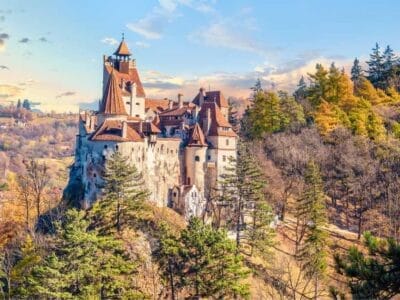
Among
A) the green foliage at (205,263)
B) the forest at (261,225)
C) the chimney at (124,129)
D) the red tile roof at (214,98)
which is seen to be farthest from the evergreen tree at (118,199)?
the red tile roof at (214,98)

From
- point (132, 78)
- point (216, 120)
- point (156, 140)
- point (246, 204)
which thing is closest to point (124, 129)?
point (156, 140)

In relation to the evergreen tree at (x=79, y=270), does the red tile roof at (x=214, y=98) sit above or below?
Result: above

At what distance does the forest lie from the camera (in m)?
34.8

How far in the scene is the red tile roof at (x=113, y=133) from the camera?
5044cm

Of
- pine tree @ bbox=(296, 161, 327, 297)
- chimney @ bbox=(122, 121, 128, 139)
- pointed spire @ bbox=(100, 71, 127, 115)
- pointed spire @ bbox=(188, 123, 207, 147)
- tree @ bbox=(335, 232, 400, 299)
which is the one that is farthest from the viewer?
pointed spire @ bbox=(188, 123, 207, 147)

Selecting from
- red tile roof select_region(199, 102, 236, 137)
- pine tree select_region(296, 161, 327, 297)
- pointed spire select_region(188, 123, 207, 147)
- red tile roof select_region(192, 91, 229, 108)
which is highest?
red tile roof select_region(192, 91, 229, 108)

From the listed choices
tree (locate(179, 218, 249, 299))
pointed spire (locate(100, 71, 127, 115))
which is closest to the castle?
pointed spire (locate(100, 71, 127, 115))

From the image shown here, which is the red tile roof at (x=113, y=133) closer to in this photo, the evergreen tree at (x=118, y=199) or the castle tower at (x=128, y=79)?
the evergreen tree at (x=118, y=199)

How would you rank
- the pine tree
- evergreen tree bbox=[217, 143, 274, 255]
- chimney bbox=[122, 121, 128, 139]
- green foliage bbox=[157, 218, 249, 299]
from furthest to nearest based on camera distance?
evergreen tree bbox=[217, 143, 274, 255], chimney bbox=[122, 121, 128, 139], the pine tree, green foliage bbox=[157, 218, 249, 299]

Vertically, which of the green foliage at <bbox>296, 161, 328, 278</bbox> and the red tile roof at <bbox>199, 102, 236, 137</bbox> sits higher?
the red tile roof at <bbox>199, 102, 236, 137</bbox>

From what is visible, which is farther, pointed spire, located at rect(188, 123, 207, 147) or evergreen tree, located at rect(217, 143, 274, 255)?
pointed spire, located at rect(188, 123, 207, 147)

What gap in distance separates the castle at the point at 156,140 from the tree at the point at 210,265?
15.5m

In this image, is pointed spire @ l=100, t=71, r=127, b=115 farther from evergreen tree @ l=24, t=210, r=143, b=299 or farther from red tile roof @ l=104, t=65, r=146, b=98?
evergreen tree @ l=24, t=210, r=143, b=299

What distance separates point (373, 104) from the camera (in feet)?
290
